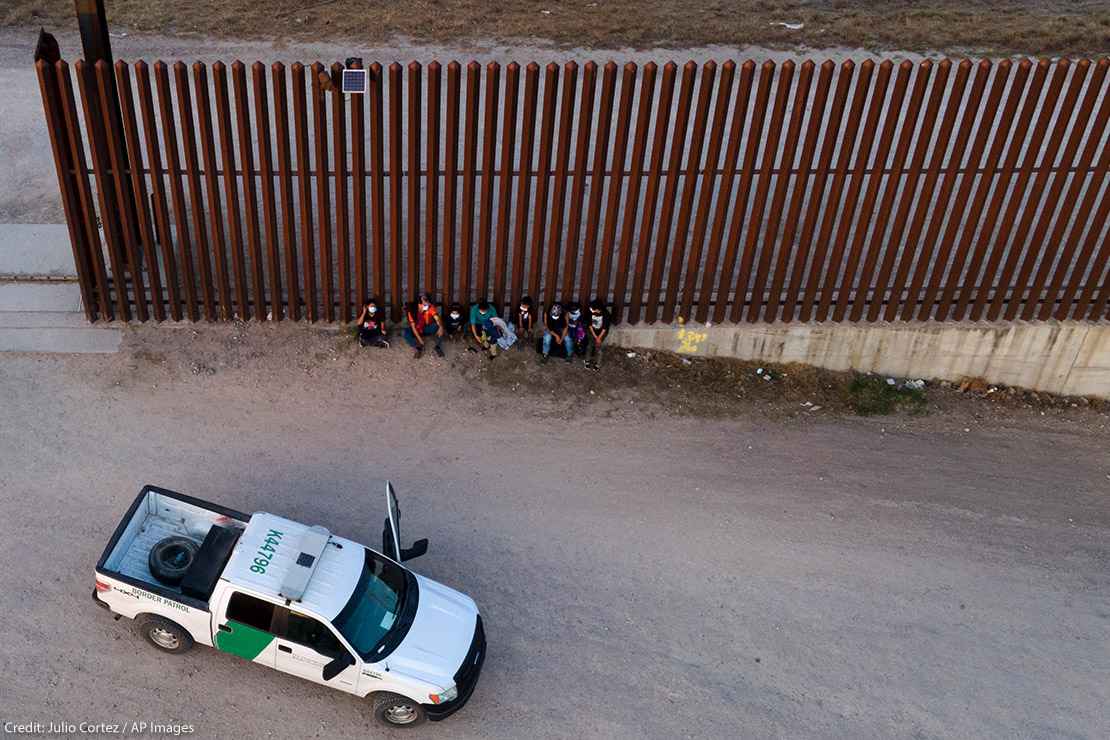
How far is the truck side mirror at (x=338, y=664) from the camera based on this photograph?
825 centimetres

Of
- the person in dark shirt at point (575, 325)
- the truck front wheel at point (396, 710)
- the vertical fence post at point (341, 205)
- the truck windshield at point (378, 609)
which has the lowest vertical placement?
the truck front wheel at point (396, 710)

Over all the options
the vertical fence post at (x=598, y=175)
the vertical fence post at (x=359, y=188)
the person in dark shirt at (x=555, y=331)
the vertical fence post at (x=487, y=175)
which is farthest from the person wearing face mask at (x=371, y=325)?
the vertical fence post at (x=598, y=175)

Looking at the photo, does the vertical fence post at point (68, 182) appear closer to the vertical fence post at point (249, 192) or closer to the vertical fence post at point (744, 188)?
the vertical fence post at point (249, 192)

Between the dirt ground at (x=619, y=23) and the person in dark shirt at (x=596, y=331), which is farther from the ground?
the dirt ground at (x=619, y=23)

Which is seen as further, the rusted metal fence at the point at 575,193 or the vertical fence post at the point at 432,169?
the rusted metal fence at the point at 575,193

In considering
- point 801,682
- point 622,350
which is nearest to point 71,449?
point 622,350

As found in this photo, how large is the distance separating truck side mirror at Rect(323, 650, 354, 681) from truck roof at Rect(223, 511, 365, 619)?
0.34 metres

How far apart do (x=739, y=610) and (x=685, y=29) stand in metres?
13.1

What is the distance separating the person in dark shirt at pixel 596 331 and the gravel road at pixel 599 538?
0.47 m

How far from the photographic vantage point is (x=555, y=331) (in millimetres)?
12031

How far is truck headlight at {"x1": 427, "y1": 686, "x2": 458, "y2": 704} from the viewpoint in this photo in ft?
27.4

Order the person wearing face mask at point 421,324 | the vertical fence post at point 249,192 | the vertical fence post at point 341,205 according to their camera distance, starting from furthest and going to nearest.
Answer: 1. the person wearing face mask at point 421,324
2. the vertical fence post at point 341,205
3. the vertical fence post at point 249,192

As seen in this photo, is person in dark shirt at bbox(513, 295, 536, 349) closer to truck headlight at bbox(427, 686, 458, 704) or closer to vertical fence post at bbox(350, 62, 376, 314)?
vertical fence post at bbox(350, 62, 376, 314)

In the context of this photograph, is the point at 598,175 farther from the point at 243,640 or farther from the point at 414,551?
the point at 243,640
